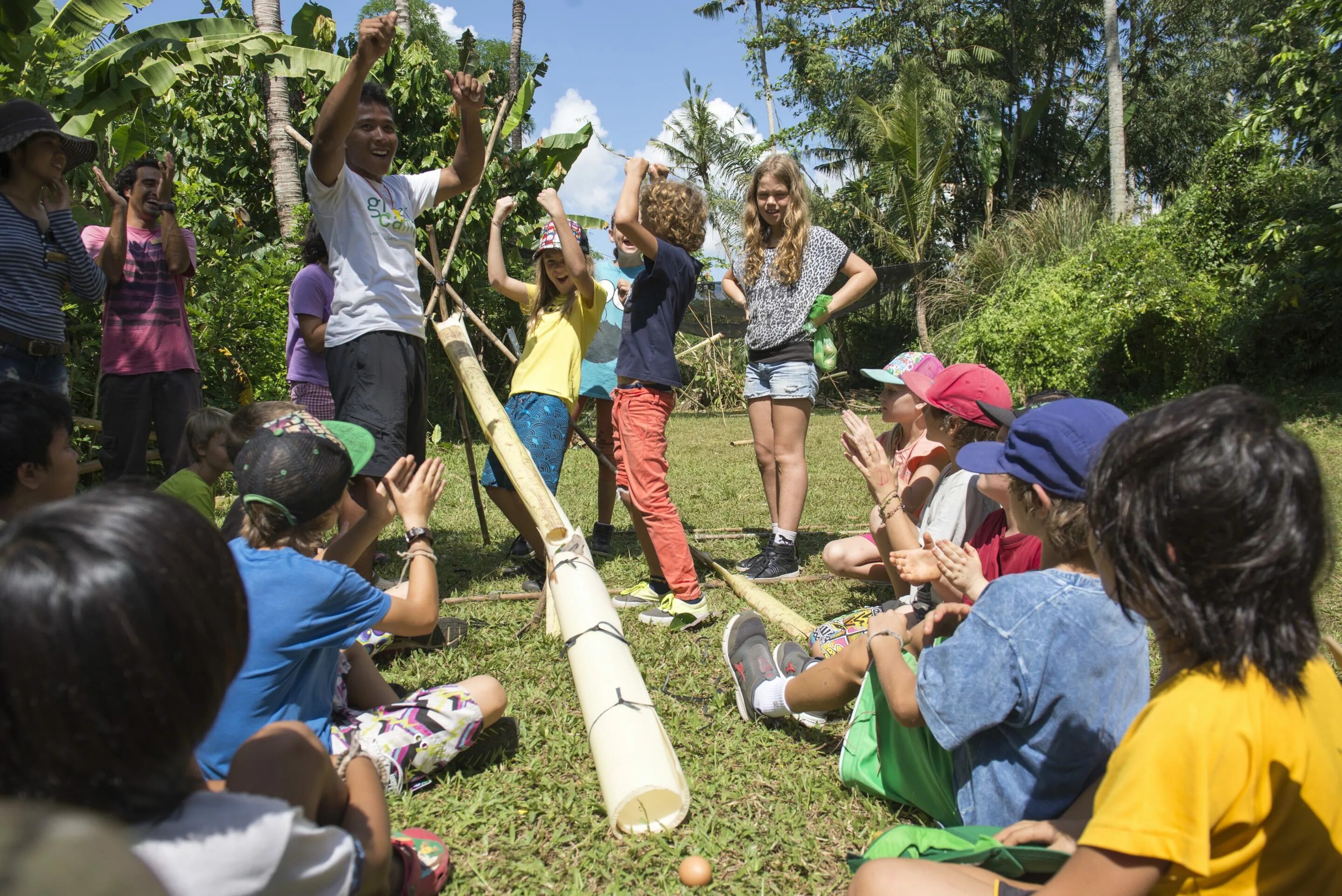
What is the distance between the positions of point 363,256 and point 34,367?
1720mm

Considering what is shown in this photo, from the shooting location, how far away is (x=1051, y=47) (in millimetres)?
24531

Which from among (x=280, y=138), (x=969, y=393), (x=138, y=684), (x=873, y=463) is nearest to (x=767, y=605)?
(x=873, y=463)

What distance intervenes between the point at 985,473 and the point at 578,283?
2.68 metres

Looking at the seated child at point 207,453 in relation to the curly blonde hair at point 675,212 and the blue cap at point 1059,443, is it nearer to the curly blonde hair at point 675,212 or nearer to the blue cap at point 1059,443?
the curly blonde hair at point 675,212

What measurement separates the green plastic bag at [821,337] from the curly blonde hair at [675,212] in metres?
0.81

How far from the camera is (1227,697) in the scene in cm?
132

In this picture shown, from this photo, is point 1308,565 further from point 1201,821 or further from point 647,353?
point 647,353

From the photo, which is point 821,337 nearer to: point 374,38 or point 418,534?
point 374,38

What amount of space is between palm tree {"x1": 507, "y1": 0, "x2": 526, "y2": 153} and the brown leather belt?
214 inches

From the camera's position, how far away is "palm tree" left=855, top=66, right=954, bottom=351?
706 inches

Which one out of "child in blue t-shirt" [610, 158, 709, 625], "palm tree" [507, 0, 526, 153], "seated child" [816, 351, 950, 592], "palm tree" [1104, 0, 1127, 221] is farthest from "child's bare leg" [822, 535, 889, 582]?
"palm tree" [1104, 0, 1127, 221]

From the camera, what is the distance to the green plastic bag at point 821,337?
193 inches

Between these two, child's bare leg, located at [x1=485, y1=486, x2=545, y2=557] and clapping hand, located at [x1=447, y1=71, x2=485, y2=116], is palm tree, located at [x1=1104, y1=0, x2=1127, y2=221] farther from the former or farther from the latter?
clapping hand, located at [x1=447, y1=71, x2=485, y2=116]

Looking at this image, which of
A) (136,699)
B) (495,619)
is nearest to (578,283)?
(495,619)
